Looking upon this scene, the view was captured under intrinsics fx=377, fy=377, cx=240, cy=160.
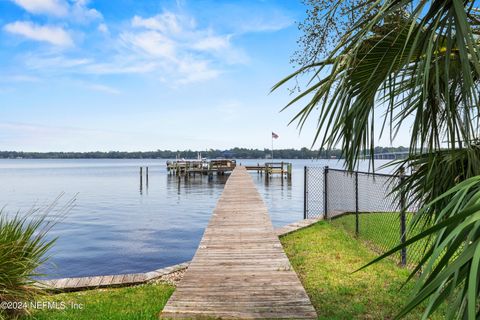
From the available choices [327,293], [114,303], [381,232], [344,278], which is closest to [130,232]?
[381,232]

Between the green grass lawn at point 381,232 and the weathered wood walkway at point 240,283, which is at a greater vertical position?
the weathered wood walkway at point 240,283

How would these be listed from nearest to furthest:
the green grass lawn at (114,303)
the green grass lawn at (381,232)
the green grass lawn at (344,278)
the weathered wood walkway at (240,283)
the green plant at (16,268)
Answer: the weathered wood walkway at (240,283) < the green plant at (16,268) < the green grass lawn at (114,303) < the green grass lawn at (344,278) < the green grass lawn at (381,232)

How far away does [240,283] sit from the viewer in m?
4.85

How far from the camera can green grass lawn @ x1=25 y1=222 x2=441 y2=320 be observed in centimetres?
456

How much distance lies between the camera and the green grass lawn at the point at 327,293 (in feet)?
15.0

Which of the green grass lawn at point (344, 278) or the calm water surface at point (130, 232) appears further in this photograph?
the calm water surface at point (130, 232)

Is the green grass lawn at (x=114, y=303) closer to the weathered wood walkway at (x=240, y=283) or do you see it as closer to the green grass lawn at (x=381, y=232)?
the weathered wood walkway at (x=240, y=283)

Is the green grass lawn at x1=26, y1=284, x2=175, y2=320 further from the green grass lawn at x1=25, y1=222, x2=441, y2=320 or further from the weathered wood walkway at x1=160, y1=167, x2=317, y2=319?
the weathered wood walkway at x1=160, y1=167, x2=317, y2=319

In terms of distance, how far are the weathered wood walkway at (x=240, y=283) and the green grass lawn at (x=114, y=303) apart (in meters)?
0.52

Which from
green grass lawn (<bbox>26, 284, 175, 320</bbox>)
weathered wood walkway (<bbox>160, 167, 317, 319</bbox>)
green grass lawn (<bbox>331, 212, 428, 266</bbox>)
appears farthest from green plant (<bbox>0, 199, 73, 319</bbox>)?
green grass lawn (<bbox>331, 212, 428, 266</bbox>)

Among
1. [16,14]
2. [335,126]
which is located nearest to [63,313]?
[335,126]

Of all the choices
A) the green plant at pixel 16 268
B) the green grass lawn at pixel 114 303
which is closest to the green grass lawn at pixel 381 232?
the green grass lawn at pixel 114 303

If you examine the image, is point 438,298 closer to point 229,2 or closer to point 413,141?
point 413,141

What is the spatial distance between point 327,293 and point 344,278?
843 mm
